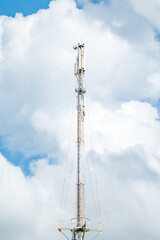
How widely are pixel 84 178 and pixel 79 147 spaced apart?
762 cm

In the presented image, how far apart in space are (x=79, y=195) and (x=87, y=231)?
8046mm

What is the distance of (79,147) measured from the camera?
3583 inches

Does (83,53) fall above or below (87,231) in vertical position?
above

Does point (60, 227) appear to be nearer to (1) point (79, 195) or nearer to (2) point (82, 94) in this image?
(1) point (79, 195)

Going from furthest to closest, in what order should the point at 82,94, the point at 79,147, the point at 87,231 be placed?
the point at 82,94, the point at 79,147, the point at 87,231

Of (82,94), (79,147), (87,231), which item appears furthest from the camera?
(82,94)

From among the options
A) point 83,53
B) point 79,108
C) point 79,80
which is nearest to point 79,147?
point 79,108

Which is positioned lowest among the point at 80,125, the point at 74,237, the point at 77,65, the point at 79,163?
the point at 74,237

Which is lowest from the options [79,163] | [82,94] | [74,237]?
[74,237]

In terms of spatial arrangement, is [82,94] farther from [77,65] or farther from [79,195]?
[79,195]

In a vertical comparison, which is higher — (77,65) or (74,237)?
(77,65)

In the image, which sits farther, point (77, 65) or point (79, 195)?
point (77, 65)

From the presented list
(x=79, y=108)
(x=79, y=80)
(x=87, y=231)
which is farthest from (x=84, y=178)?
(x=79, y=80)

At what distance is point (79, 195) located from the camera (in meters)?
85.8
